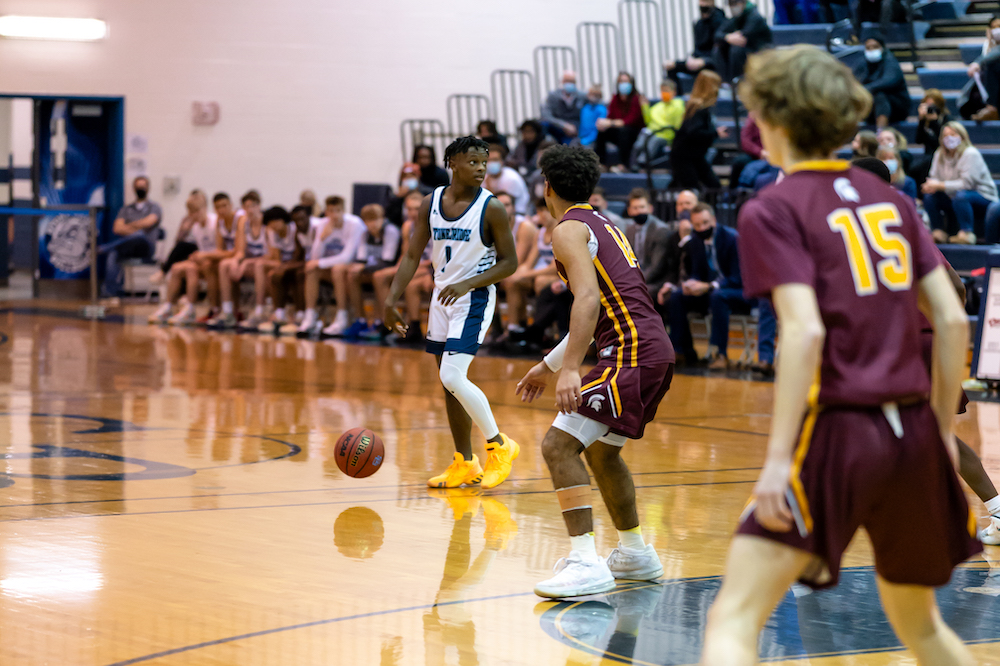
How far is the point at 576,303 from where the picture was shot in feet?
13.5

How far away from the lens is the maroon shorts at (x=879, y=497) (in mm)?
2395

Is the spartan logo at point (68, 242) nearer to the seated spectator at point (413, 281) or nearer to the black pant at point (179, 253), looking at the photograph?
the black pant at point (179, 253)

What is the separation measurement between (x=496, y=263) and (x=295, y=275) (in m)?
9.51

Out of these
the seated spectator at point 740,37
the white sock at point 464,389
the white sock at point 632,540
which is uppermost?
the seated spectator at point 740,37

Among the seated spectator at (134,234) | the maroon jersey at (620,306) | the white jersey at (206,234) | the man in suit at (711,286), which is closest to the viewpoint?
the maroon jersey at (620,306)

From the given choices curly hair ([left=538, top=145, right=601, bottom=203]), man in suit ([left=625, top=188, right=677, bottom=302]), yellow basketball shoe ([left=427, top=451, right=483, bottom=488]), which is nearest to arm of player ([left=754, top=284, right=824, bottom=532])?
curly hair ([left=538, top=145, right=601, bottom=203])

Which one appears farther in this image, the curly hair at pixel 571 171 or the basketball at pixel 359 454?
the basketball at pixel 359 454

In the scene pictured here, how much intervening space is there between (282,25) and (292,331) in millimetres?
7126

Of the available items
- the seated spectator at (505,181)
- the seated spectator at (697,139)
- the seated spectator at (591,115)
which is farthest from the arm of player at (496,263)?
the seated spectator at (591,115)

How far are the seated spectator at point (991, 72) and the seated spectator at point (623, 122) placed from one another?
4129mm

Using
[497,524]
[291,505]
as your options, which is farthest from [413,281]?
[497,524]

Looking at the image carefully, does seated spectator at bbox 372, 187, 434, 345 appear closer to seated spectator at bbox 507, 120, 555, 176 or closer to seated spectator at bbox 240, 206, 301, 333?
seated spectator at bbox 240, 206, 301, 333

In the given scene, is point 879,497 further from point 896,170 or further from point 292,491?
point 896,170

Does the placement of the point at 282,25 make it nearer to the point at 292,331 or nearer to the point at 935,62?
the point at 292,331
